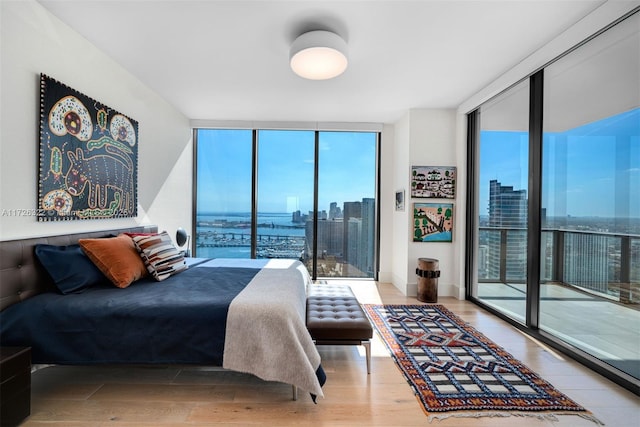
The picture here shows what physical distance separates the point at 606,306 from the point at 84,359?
362 cm

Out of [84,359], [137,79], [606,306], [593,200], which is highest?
[137,79]

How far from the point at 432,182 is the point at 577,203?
1.88 metres

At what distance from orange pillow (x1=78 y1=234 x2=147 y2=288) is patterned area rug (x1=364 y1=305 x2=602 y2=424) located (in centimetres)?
219

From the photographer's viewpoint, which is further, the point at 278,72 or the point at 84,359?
the point at 278,72

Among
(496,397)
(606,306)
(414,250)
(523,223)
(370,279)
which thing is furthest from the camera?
(370,279)

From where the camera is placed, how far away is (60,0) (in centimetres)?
209

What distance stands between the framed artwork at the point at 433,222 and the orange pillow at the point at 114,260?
11.1ft

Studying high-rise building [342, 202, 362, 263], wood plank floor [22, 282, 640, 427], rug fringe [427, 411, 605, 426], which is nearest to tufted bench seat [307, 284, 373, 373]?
wood plank floor [22, 282, 640, 427]

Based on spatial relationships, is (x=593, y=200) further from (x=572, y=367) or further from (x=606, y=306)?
(x=572, y=367)

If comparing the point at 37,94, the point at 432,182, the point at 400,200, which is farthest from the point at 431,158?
the point at 37,94

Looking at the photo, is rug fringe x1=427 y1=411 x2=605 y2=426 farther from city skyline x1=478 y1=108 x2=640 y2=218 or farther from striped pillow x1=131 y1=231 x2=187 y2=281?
striped pillow x1=131 y1=231 x2=187 y2=281

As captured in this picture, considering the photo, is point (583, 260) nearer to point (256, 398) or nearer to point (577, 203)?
point (577, 203)

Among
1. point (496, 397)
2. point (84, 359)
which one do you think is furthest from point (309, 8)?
point (496, 397)

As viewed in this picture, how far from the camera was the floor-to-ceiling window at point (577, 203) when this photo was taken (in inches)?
81.4
